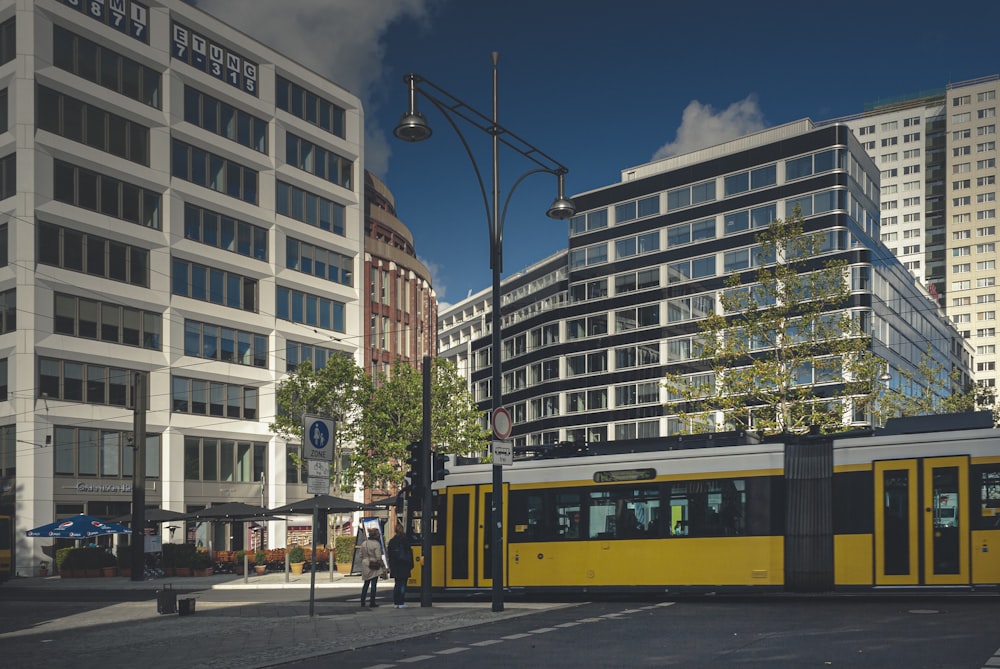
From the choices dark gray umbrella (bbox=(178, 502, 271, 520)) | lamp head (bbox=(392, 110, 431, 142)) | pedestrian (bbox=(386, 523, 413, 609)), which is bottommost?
dark gray umbrella (bbox=(178, 502, 271, 520))

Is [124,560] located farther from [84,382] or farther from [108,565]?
[84,382]

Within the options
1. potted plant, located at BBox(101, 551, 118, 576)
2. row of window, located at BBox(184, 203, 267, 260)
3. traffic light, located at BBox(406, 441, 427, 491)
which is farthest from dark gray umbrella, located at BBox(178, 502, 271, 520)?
row of window, located at BBox(184, 203, 267, 260)

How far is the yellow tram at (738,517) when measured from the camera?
18562 millimetres

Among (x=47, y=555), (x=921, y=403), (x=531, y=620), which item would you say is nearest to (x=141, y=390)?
(x=47, y=555)

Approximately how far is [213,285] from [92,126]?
1086 centimetres

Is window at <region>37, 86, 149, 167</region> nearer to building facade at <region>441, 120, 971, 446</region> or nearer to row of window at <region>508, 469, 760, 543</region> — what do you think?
building facade at <region>441, 120, 971, 446</region>

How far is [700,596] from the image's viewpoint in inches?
909

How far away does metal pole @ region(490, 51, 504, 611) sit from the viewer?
19.7 meters

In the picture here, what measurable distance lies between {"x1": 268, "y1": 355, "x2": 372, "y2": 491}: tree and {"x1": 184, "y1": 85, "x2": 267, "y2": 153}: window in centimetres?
1413

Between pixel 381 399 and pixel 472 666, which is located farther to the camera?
pixel 381 399

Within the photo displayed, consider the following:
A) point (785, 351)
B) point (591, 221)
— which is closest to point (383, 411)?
point (785, 351)

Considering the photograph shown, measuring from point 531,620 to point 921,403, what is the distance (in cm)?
3830

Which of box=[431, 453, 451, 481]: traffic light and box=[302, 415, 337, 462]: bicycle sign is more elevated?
box=[302, 415, 337, 462]: bicycle sign

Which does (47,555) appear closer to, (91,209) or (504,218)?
(91,209)
